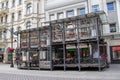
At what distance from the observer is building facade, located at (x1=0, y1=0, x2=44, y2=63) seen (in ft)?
112

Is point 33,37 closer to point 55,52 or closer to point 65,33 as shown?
point 55,52

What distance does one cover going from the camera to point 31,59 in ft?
76.0

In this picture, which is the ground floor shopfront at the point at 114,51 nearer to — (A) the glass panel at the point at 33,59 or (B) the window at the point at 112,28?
(B) the window at the point at 112,28

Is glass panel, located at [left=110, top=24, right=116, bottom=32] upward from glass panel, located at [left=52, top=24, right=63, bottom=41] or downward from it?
upward

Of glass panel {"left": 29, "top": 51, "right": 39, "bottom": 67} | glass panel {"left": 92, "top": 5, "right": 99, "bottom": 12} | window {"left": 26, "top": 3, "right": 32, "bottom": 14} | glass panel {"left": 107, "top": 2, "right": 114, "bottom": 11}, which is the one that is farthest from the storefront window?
window {"left": 26, "top": 3, "right": 32, "bottom": 14}

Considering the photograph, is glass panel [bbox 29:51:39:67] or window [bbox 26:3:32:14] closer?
glass panel [bbox 29:51:39:67]

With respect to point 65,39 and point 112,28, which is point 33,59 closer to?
point 65,39

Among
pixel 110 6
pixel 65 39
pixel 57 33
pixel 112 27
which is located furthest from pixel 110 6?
pixel 65 39

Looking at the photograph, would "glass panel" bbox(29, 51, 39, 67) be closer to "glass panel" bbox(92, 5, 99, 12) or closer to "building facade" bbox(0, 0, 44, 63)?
"building facade" bbox(0, 0, 44, 63)

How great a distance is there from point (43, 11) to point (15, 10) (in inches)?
406

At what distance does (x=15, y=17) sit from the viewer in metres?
40.3

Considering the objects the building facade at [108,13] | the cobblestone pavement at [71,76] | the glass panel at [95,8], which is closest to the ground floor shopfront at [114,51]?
the building facade at [108,13]

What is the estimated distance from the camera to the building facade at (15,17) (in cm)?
3420

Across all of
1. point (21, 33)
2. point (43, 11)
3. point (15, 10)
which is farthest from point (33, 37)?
point (15, 10)
